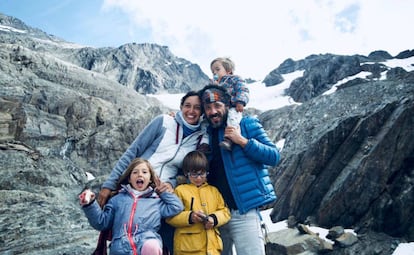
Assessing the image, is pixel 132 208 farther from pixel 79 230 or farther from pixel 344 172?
pixel 344 172

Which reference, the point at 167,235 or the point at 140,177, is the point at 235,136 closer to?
the point at 140,177

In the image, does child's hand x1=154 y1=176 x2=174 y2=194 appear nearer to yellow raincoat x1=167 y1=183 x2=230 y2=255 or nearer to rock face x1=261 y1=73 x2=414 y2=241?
yellow raincoat x1=167 y1=183 x2=230 y2=255

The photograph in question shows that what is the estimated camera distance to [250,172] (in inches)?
164

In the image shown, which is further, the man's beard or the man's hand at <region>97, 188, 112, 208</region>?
the man's beard

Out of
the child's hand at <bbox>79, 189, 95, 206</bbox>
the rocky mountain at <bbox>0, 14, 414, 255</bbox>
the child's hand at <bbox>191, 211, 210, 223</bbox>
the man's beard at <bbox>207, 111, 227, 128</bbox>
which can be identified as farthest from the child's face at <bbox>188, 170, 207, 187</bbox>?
the rocky mountain at <bbox>0, 14, 414, 255</bbox>

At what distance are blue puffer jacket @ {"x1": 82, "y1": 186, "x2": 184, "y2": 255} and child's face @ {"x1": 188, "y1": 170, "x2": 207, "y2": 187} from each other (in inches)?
14.3

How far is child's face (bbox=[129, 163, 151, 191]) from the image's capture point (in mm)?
3963

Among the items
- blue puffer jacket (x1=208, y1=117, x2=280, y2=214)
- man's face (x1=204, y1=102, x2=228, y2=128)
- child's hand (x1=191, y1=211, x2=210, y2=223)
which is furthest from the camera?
man's face (x1=204, y1=102, x2=228, y2=128)

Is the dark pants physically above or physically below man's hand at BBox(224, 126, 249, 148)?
below

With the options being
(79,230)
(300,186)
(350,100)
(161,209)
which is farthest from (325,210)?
(161,209)

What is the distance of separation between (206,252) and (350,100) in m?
16.9

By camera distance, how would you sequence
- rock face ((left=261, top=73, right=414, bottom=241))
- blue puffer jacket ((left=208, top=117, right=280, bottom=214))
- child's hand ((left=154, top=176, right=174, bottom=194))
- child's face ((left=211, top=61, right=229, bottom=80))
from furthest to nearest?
1. rock face ((left=261, top=73, right=414, bottom=241))
2. child's face ((left=211, top=61, right=229, bottom=80))
3. blue puffer jacket ((left=208, top=117, right=280, bottom=214))
4. child's hand ((left=154, top=176, right=174, bottom=194))

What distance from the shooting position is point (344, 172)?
49.2 feet

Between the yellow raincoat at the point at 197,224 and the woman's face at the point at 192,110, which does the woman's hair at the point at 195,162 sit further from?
the woman's face at the point at 192,110
